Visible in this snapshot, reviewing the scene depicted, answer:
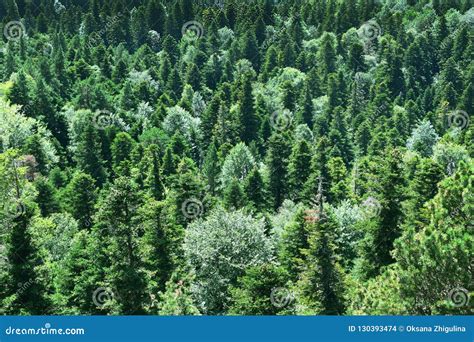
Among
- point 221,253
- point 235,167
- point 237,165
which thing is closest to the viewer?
point 221,253

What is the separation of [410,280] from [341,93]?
129 m

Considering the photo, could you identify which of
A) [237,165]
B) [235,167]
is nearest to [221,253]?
[235,167]

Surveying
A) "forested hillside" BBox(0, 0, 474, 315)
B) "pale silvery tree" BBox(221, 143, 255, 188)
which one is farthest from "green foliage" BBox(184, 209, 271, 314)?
"pale silvery tree" BBox(221, 143, 255, 188)

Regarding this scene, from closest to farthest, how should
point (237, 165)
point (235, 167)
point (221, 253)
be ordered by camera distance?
1. point (221, 253)
2. point (235, 167)
3. point (237, 165)

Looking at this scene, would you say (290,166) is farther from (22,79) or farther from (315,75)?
(315,75)

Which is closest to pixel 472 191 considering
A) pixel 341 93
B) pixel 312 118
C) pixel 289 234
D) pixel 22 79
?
pixel 289 234

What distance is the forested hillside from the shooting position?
104 ft

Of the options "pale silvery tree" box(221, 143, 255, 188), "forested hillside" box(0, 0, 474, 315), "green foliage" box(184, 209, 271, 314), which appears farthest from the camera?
"pale silvery tree" box(221, 143, 255, 188)

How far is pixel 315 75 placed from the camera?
16350cm

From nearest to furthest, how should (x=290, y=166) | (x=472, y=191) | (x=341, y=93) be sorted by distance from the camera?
(x=472, y=191), (x=290, y=166), (x=341, y=93)

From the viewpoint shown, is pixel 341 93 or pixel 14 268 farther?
pixel 341 93

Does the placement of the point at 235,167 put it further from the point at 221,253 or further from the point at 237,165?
the point at 221,253

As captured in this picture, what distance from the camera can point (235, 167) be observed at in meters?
98.4

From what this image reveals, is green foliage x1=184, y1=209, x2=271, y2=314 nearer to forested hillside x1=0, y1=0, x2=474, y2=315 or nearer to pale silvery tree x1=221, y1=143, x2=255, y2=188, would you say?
forested hillside x1=0, y1=0, x2=474, y2=315
